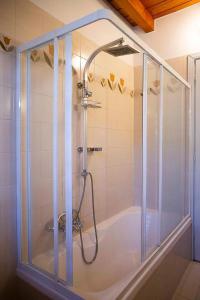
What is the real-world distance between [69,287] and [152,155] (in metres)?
0.98

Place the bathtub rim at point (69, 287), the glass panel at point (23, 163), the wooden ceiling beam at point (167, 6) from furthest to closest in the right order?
1. the wooden ceiling beam at point (167, 6)
2. the glass panel at point (23, 163)
3. the bathtub rim at point (69, 287)

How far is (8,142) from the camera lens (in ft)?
3.97

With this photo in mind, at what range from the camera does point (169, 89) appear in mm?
1780

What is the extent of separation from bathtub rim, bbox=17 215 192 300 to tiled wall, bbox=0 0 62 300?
95 millimetres

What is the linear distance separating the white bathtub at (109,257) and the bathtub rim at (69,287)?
0.10 feet

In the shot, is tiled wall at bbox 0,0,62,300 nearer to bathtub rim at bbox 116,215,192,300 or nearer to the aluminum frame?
bathtub rim at bbox 116,215,192,300

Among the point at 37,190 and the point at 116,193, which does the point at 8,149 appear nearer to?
the point at 37,190

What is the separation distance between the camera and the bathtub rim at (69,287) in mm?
1024

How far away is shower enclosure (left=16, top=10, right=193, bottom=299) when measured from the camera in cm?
110

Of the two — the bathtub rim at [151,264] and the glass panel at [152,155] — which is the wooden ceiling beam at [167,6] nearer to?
the glass panel at [152,155]

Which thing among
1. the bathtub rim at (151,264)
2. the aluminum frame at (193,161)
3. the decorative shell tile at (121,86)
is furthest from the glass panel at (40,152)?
the aluminum frame at (193,161)

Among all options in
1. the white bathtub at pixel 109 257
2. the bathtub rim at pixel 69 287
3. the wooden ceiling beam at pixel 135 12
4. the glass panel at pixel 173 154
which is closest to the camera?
the bathtub rim at pixel 69 287

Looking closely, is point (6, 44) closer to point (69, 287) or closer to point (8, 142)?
point (8, 142)

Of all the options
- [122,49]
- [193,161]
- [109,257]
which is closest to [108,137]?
[122,49]
